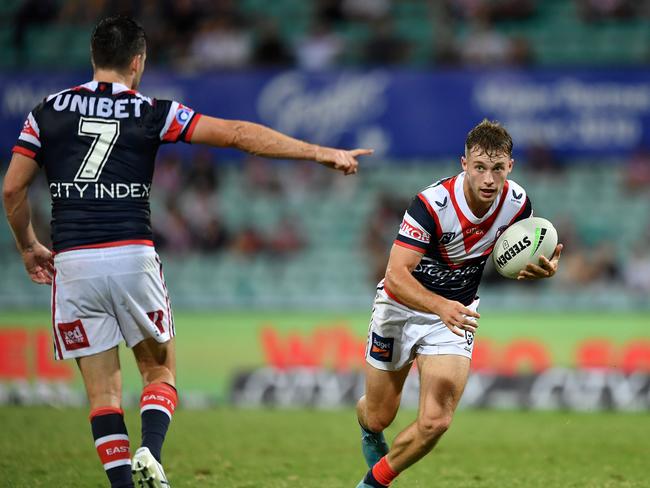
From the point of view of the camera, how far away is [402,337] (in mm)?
6285

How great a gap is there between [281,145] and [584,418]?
7.02 metres

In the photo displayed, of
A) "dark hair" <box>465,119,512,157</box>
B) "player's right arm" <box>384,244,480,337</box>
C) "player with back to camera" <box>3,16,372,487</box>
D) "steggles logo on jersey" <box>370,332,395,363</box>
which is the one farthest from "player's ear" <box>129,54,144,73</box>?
"steggles logo on jersey" <box>370,332,395,363</box>

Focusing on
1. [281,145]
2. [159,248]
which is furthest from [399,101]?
[281,145]

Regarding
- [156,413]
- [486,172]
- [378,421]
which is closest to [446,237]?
[486,172]

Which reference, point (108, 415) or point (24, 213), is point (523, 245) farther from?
point (24, 213)

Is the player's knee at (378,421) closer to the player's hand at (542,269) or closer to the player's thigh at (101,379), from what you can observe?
the player's hand at (542,269)

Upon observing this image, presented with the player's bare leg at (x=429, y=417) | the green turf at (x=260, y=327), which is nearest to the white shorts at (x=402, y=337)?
the player's bare leg at (x=429, y=417)

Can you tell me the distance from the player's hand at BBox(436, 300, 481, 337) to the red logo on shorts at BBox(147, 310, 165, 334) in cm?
156

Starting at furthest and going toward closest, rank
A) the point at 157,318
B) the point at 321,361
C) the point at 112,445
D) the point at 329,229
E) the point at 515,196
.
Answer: the point at 329,229 → the point at 321,361 → the point at 515,196 → the point at 157,318 → the point at 112,445

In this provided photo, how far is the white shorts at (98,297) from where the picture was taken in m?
5.39

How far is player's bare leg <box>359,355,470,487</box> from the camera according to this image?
577cm

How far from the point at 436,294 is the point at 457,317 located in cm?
52

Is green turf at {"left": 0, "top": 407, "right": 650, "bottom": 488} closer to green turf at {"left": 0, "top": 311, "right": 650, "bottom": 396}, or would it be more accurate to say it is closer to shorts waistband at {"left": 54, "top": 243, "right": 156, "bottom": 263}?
green turf at {"left": 0, "top": 311, "right": 650, "bottom": 396}

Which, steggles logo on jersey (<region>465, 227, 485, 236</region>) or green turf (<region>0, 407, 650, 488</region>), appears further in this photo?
green turf (<region>0, 407, 650, 488</region>)
